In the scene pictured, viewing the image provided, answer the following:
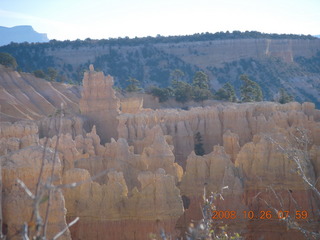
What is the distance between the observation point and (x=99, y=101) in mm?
35938

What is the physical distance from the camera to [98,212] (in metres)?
15.5

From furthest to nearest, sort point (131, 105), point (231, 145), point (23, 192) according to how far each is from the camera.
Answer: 1. point (131, 105)
2. point (231, 145)
3. point (23, 192)

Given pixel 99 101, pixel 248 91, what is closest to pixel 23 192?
pixel 99 101

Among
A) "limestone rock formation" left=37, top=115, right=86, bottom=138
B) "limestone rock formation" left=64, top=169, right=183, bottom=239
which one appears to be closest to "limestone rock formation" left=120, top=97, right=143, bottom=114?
"limestone rock formation" left=37, top=115, right=86, bottom=138

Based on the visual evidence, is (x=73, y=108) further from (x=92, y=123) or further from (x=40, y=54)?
(x=40, y=54)

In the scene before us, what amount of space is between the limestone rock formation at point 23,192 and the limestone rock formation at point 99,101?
75.4 ft

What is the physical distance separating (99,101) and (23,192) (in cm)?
2464

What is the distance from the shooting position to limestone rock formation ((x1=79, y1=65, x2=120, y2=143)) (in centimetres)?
3550

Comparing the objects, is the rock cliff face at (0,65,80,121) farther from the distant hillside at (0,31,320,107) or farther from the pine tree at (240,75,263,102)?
the distant hillside at (0,31,320,107)

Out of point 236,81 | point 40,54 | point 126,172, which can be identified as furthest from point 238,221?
point 40,54

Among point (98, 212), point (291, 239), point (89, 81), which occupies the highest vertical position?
point (89, 81)

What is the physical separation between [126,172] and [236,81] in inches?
2892

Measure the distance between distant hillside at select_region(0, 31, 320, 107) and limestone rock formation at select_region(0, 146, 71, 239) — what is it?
7590 cm
